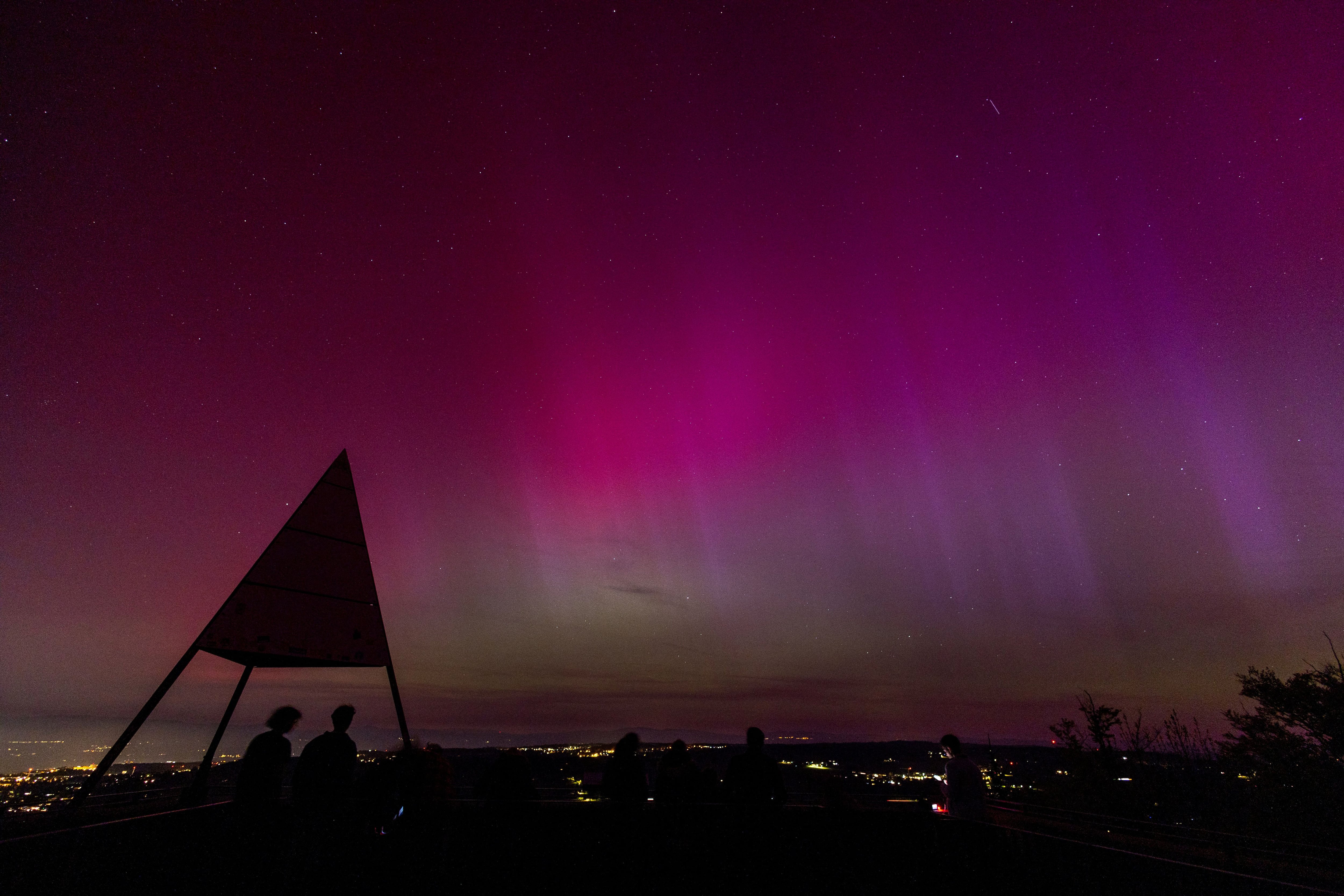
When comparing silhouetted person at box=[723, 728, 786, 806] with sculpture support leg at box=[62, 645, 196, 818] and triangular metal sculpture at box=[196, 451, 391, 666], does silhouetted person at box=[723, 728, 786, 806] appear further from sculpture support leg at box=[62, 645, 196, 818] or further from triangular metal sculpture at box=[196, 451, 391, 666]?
sculpture support leg at box=[62, 645, 196, 818]

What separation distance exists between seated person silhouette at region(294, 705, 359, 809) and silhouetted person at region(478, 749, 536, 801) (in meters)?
1.25

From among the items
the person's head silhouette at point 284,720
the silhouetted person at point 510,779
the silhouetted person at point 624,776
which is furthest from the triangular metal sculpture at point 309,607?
the silhouetted person at point 624,776

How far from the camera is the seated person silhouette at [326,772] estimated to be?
497cm

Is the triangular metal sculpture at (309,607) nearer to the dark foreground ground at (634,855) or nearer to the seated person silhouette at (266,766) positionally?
the seated person silhouette at (266,766)

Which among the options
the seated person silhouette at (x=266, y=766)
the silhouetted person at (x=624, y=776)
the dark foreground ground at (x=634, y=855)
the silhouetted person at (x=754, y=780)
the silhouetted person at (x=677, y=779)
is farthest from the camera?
the silhouetted person at (x=677, y=779)

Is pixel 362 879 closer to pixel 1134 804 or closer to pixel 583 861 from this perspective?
pixel 583 861

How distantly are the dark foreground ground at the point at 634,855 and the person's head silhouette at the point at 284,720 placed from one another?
2.78ft

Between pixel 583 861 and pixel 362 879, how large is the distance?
5.76 feet

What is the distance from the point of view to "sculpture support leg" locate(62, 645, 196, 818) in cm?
426

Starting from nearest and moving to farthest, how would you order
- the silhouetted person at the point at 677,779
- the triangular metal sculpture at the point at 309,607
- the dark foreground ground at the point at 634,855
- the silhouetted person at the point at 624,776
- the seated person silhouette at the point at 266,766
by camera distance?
the dark foreground ground at the point at 634,855 < the seated person silhouette at the point at 266,766 < the triangular metal sculpture at the point at 309,607 < the silhouetted person at the point at 624,776 < the silhouetted person at the point at 677,779

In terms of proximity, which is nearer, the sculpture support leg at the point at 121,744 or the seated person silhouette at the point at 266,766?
the sculpture support leg at the point at 121,744

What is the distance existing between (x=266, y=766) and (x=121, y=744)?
1.08 metres

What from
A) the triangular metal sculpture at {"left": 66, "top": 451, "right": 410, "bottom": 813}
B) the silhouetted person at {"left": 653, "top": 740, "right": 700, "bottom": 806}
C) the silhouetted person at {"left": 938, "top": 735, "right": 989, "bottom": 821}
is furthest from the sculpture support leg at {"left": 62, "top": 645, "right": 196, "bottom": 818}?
the silhouetted person at {"left": 938, "top": 735, "right": 989, "bottom": 821}

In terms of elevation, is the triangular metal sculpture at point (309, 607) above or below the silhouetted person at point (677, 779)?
above
